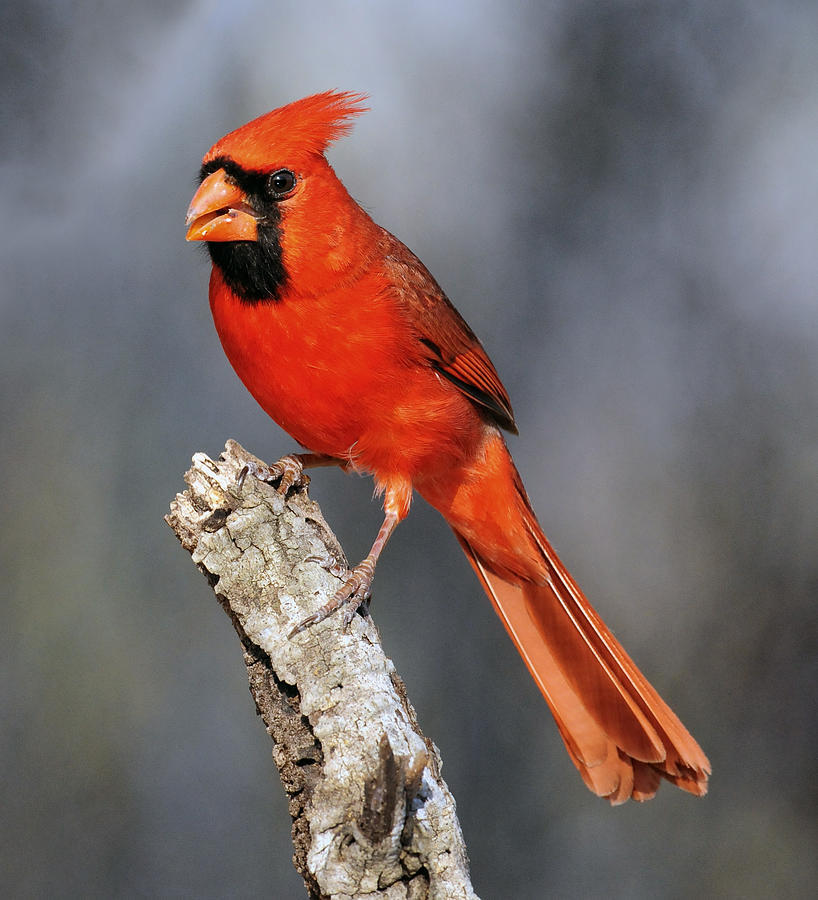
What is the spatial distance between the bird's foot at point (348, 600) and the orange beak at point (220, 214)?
0.60 m

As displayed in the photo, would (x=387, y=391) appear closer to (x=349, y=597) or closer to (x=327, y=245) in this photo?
(x=327, y=245)

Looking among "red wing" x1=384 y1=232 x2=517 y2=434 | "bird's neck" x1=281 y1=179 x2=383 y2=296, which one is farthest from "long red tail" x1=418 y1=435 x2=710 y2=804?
"bird's neck" x1=281 y1=179 x2=383 y2=296

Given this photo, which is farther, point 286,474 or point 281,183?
point 286,474

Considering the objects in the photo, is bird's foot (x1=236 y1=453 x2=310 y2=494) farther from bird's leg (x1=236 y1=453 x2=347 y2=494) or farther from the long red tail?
the long red tail

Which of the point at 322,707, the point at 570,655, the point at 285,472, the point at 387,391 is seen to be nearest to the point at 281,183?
the point at 387,391

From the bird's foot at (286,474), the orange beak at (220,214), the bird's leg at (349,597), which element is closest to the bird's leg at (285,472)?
the bird's foot at (286,474)

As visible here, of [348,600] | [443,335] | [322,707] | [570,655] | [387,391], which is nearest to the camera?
[322,707]

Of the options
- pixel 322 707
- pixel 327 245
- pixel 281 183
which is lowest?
pixel 322 707

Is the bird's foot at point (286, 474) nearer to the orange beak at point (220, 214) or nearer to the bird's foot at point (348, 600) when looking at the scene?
the bird's foot at point (348, 600)

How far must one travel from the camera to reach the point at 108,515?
2.50m

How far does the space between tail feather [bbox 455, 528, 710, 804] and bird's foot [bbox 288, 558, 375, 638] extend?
64 cm

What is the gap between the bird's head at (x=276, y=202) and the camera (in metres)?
1.79

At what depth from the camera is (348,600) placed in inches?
65.1

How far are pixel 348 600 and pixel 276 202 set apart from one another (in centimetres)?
69
